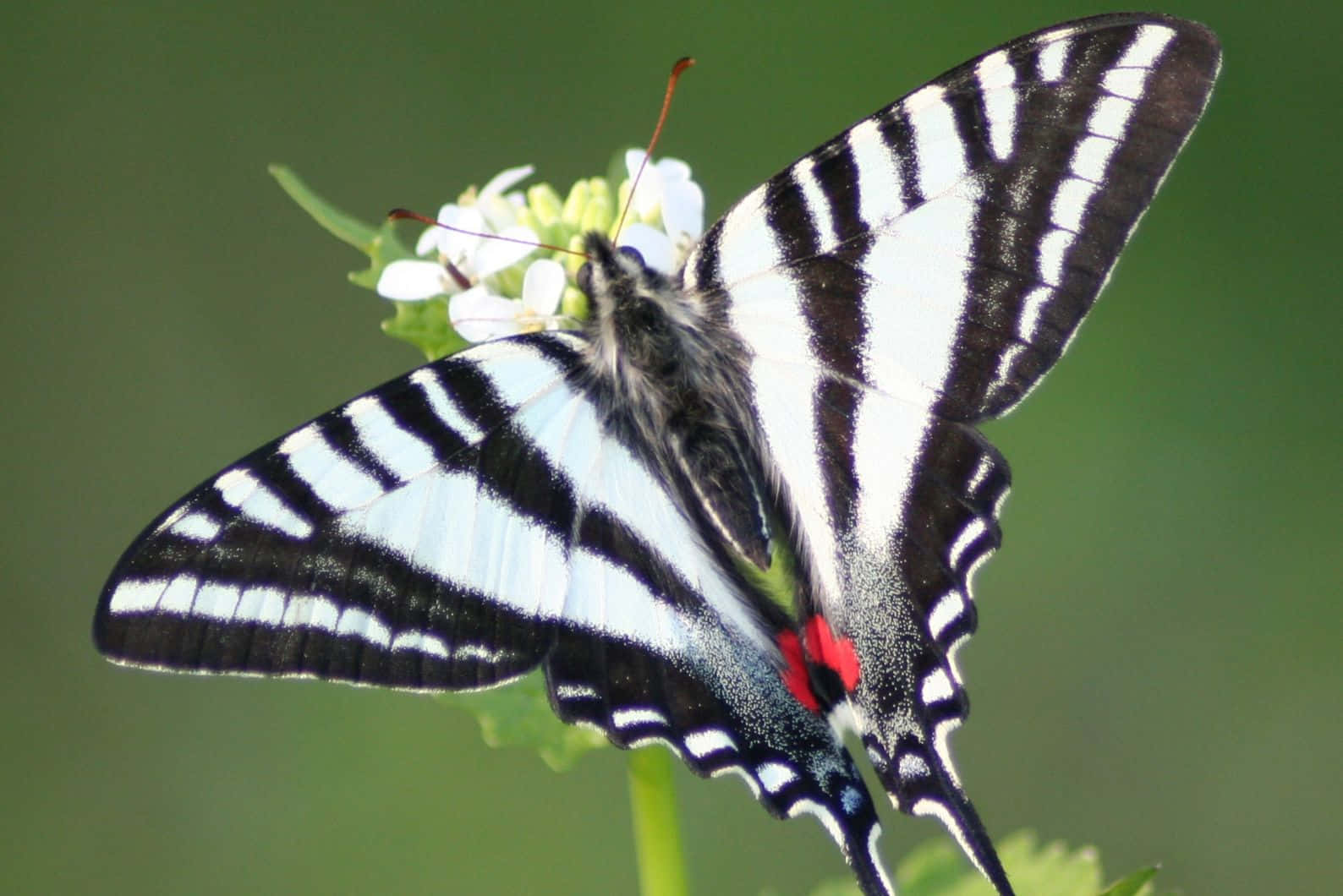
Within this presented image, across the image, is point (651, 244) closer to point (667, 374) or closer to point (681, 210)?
point (681, 210)

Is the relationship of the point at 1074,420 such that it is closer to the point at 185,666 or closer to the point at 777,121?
the point at 777,121

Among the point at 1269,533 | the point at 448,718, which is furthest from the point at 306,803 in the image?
the point at 1269,533

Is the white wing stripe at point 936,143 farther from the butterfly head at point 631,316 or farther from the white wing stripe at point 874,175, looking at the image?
the butterfly head at point 631,316

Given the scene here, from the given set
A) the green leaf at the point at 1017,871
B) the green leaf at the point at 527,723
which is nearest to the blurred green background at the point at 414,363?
the green leaf at the point at 1017,871

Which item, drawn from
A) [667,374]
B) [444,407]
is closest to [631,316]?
[667,374]

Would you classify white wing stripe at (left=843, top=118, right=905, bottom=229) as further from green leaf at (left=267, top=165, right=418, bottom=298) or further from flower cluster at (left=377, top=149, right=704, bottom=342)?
green leaf at (left=267, top=165, right=418, bottom=298)

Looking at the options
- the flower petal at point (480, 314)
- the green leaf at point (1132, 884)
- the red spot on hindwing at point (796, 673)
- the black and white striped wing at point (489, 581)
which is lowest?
the green leaf at point (1132, 884)
